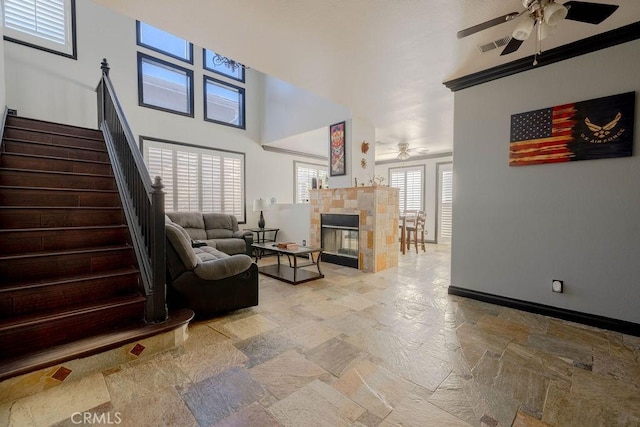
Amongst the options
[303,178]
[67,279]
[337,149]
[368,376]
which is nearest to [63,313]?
[67,279]

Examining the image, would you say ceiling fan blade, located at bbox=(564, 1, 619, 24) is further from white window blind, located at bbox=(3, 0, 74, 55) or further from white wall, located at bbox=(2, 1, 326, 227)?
white window blind, located at bbox=(3, 0, 74, 55)

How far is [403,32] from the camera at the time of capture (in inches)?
98.2

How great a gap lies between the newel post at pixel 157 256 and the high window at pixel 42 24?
445cm

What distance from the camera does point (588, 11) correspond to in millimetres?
1770

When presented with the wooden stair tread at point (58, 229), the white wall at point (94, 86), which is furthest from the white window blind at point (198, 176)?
the wooden stair tread at point (58, 229)

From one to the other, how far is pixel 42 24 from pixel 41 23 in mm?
15

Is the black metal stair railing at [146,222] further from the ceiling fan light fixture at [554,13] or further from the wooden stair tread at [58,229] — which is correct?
the ceiling fan light fixture at [554,13]

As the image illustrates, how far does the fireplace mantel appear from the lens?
4.66m

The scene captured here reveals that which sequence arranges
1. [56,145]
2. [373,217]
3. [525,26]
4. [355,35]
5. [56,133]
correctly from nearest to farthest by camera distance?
1. [525,26]
2. [355,35]
3. [56,145]
4. [56,133]
5. [373,217]

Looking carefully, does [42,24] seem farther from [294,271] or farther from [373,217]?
[373,217]

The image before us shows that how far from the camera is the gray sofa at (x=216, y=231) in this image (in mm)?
5270

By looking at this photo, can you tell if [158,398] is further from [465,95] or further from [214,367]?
[465,95]

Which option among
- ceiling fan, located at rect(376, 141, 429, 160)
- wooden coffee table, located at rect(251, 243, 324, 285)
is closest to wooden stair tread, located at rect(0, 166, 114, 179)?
wooden coffee table, located at rect(251, 243, 324, 285)

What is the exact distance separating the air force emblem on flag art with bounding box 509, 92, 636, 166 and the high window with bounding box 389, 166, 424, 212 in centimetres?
545
